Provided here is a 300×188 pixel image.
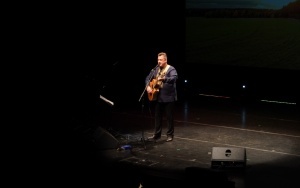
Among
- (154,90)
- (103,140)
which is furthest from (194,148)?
(103,140)

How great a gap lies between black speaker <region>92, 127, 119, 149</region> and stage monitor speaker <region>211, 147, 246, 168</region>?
2118 millimetres

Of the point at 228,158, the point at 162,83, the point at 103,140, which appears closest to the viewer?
the point at 228,158

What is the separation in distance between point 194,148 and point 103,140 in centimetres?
171

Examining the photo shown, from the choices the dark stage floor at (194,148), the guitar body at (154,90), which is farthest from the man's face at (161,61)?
the dark stage floor at (194,148)

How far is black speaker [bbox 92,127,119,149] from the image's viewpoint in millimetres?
10289

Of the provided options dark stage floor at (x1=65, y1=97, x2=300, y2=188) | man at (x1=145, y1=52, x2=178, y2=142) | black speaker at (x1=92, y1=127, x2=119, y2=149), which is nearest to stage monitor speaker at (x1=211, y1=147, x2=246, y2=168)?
dark stage floor at (x1=65, y1=97, x2=300, y2=188)

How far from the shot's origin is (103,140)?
1042 cm

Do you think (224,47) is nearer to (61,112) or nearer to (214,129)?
(214,129)

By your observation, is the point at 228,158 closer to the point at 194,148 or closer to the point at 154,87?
the point at 194,148

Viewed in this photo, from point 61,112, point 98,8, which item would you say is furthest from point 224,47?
point 61,112

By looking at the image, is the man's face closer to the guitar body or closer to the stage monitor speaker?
the guitar body

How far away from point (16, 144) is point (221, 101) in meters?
8.62

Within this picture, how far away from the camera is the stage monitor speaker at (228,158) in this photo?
910 cm

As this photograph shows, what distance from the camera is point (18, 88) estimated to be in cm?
1096
